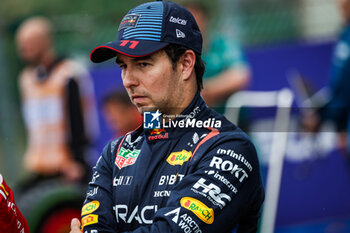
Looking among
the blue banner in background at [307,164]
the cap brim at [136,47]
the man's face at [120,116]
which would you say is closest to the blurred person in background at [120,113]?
the man's face at [120,116]

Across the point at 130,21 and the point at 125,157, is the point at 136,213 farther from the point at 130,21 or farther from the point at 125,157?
the point at 130,21

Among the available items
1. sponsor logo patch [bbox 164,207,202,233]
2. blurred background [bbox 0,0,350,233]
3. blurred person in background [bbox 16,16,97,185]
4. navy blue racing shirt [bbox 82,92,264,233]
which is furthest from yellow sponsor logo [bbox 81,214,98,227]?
blurred person in background [bbox 16,16,97,185]

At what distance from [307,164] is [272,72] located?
108 centimetres

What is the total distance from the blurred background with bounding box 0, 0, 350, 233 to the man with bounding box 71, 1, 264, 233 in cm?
330

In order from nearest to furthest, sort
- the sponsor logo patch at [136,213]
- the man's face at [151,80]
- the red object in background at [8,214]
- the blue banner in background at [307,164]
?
the sponsor logo patch at [136,213] → the man's face at [151,80] → the red object in background at [8,214] → the blue banner in background at [307,164]

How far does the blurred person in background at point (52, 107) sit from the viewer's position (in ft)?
21.5

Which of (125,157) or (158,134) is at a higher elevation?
(158,134)

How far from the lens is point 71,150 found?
6621 millimetres

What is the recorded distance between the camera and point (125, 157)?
241cm

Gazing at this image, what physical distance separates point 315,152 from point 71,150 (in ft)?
9.63

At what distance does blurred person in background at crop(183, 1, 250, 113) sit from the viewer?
554 cm

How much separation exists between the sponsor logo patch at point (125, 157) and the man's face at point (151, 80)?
0.20 m

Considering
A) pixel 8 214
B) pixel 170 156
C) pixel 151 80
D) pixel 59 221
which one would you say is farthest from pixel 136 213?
pixel 59 221

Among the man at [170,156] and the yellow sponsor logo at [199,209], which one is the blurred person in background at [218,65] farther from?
the yellow sponsor logo at [199,209]
